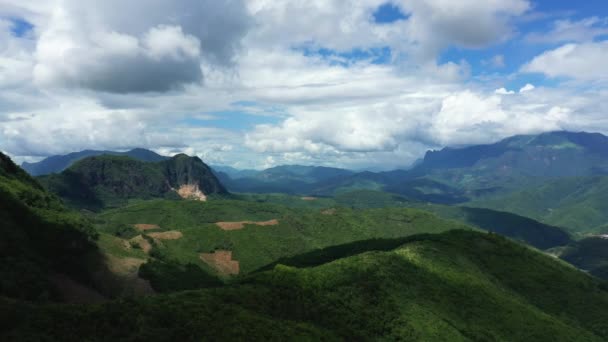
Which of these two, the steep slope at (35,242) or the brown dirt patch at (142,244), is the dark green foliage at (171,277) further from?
the brown dirt patch at (142,244)

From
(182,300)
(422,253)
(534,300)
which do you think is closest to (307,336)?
(182,300)

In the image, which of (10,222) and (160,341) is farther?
(10,222)

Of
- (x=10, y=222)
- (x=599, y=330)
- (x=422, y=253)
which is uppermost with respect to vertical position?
(x=10, y=222)

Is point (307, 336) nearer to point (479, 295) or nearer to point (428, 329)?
point (428, 329)

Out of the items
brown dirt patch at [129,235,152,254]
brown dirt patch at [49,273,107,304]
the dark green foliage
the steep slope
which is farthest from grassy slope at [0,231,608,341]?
brown dirt patch at [129,235,152,254]

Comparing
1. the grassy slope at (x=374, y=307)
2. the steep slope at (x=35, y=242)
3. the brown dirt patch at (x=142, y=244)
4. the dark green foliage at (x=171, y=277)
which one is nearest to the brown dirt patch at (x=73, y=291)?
the steep slope at (x=35, y=242)

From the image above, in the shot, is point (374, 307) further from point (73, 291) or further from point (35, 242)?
point (35, 242)
